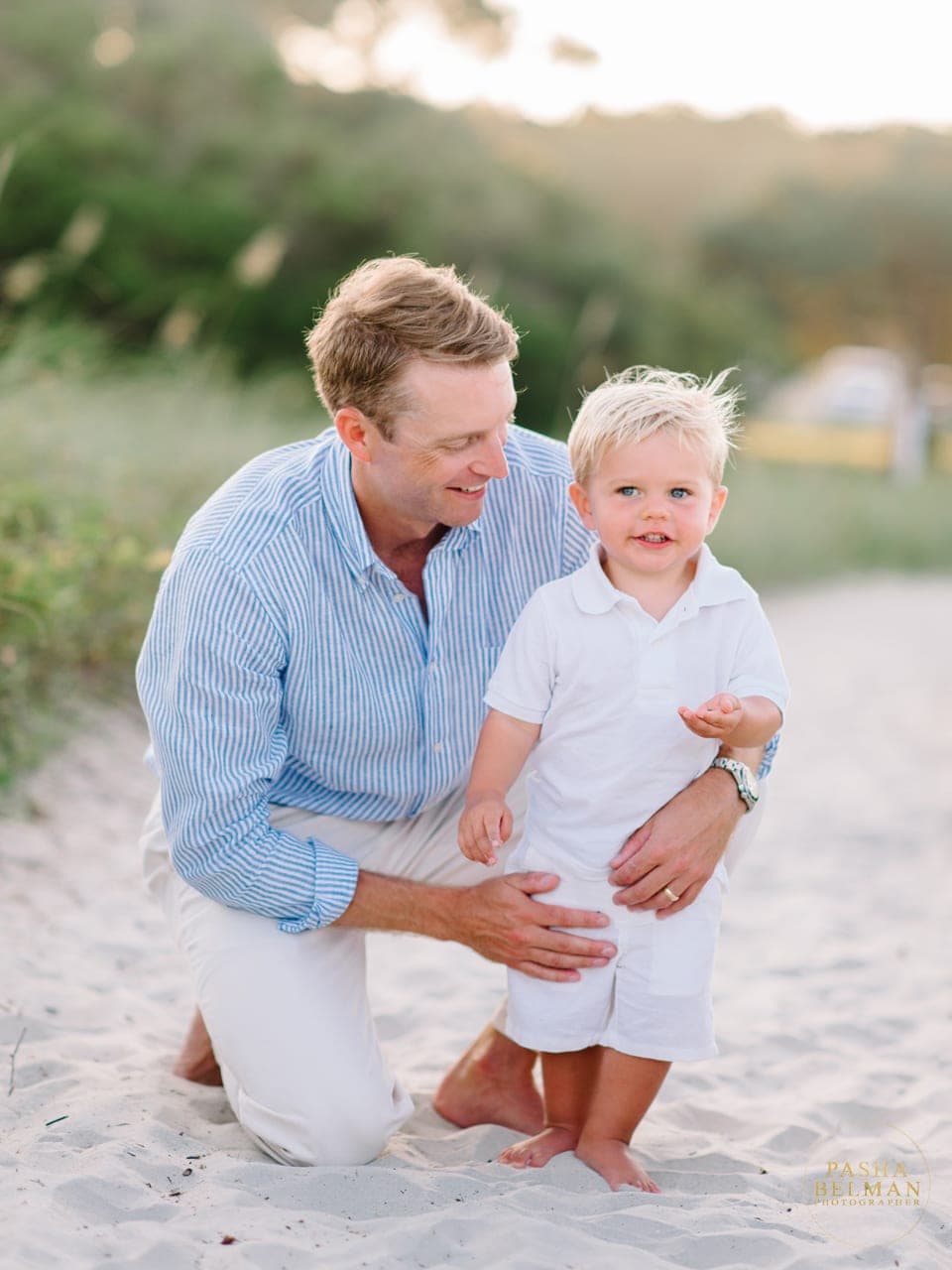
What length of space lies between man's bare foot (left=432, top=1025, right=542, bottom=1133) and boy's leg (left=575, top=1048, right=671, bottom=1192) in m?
0.28

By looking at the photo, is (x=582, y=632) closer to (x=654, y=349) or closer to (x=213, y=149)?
(x=213, y=149)

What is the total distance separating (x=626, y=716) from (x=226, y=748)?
760 millimetres

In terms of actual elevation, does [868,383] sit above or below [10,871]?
Answer: above

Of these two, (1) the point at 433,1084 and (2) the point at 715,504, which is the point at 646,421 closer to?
(2) the point at 715,504

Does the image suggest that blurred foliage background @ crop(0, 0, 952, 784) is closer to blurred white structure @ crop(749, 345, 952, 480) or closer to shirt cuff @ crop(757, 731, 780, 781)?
shirt cuff @ crop(757, 731, 780, 781)

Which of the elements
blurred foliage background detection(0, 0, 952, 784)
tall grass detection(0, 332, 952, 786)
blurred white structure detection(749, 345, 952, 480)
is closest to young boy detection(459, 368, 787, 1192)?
tall grass detection(0, 332, 952, 786)

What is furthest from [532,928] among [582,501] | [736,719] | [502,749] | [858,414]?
[858,414]

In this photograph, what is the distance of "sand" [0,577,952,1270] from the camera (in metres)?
2.42

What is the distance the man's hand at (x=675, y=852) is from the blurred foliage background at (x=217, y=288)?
92.1 inches

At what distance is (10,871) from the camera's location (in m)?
4.16

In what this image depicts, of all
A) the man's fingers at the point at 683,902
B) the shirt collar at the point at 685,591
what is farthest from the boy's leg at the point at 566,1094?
the shirt collar at the point at 685,591

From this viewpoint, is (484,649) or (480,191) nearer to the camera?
(484,649)

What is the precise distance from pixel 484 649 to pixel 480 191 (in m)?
13.3

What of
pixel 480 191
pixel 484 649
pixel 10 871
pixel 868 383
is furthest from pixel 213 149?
pixel 868 383
